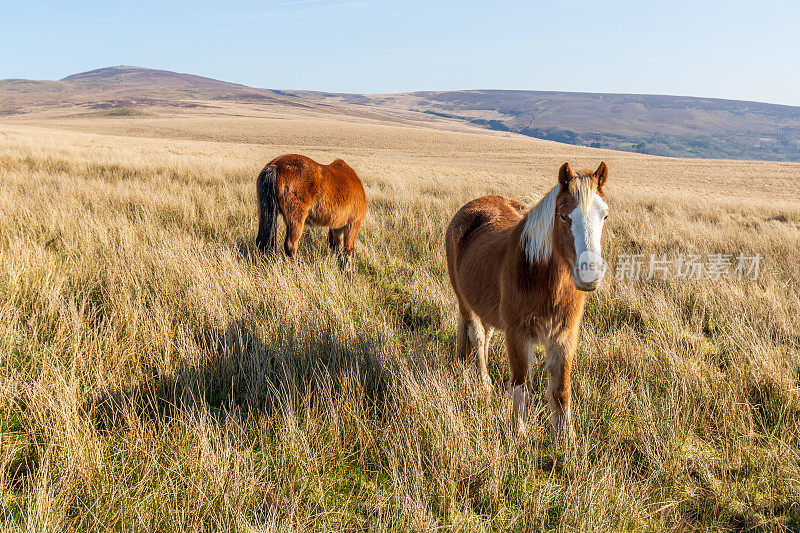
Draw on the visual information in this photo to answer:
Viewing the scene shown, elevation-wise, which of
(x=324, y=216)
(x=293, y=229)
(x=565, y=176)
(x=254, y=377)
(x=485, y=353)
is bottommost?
(x=485, y=353)

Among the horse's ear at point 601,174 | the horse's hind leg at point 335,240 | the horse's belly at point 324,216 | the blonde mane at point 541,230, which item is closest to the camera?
the horse's ear at point 601,174

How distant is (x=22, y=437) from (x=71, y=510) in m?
0.65

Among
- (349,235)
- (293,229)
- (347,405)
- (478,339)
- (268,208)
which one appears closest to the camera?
(347,405)

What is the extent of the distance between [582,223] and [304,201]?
13.9 feet

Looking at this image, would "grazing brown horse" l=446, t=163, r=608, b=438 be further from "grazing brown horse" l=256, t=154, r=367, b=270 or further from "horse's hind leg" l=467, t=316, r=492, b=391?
"grazing brown horse" l=256, t=154, r=367, b=270

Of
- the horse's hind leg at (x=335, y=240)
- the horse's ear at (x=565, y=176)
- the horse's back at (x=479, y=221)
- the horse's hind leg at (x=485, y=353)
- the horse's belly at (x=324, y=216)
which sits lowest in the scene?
the horse's hind leg at (x=485, y=353)

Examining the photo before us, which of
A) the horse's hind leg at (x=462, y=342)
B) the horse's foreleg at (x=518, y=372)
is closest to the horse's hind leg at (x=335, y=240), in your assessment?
the horse's hind leg at (x=462, y=342)

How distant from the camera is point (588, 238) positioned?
1952 mm

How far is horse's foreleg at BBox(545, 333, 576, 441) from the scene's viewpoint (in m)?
2.49

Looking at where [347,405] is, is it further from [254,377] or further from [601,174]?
[601,174]

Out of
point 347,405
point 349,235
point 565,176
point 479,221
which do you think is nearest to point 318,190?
point 349,235

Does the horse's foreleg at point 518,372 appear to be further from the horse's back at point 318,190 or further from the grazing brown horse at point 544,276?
the horse's back at point 318,190

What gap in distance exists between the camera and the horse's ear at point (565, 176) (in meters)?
2.09

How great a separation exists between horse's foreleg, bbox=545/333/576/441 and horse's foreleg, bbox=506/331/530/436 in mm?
158
